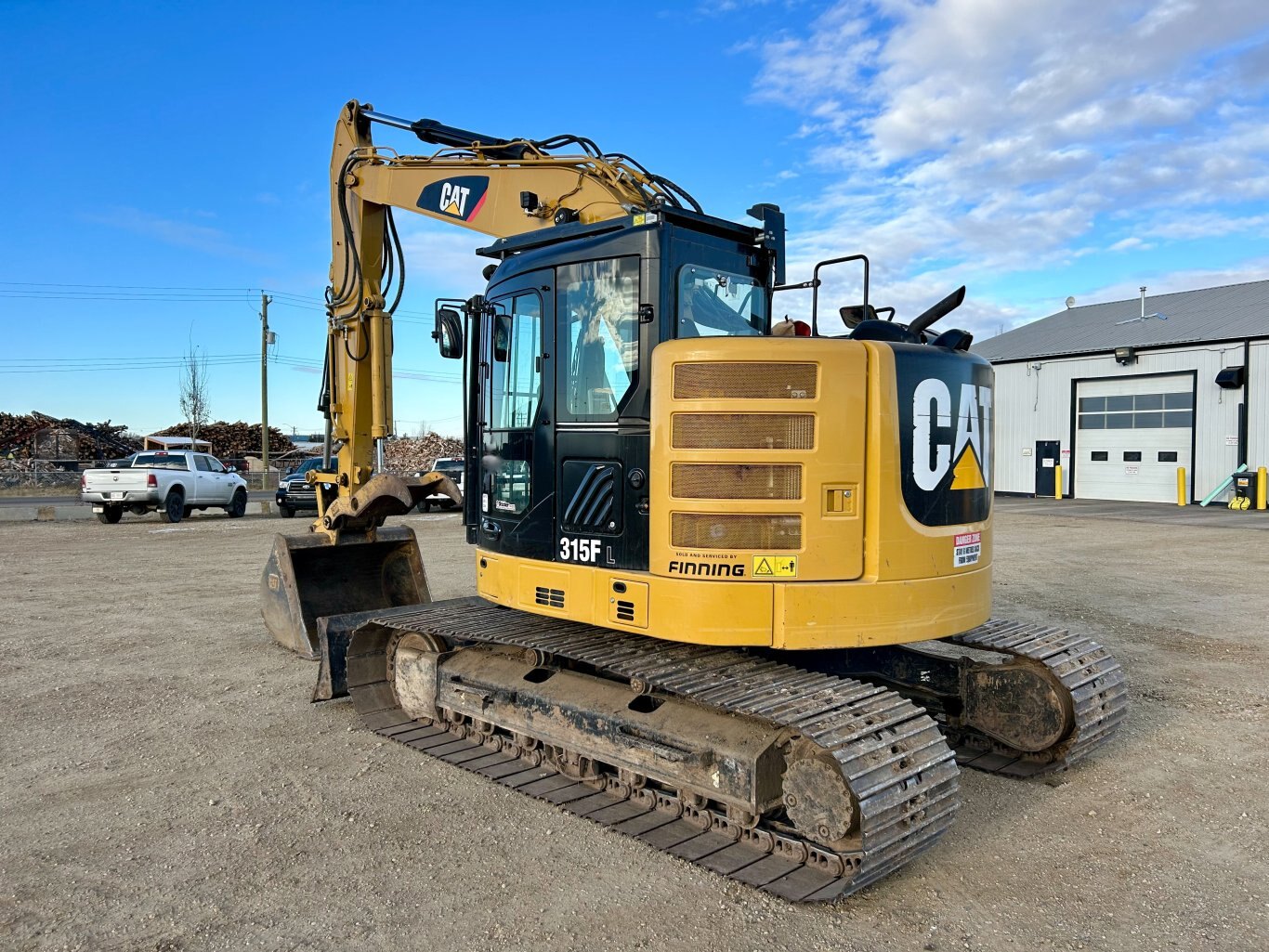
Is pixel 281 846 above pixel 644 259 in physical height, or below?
below

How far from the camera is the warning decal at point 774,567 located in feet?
15.1

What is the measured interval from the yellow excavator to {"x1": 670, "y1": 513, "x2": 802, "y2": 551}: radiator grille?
0.03 ft

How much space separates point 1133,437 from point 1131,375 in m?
1.88

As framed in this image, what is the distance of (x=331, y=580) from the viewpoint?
8.38 meters

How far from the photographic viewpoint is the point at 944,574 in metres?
4.91

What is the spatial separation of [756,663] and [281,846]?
260 centimetres

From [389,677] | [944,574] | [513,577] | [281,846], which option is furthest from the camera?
[389,677]

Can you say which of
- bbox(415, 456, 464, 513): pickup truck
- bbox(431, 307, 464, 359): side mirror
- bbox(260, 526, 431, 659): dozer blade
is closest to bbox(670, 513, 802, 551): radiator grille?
bbox(431, 307, 464, 359): side mirror

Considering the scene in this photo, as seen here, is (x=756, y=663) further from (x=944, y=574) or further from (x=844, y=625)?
(x=944, y=574)

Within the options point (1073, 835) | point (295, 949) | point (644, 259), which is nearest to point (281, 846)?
point (295, 949)

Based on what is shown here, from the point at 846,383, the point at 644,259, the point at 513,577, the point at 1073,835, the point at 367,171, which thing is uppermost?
the point at 367,171

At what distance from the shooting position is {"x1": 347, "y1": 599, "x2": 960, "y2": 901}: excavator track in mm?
4055

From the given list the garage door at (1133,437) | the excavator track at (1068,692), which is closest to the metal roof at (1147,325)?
the garage door at (1133,437)

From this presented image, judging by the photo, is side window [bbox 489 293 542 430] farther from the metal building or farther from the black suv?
the metal building
